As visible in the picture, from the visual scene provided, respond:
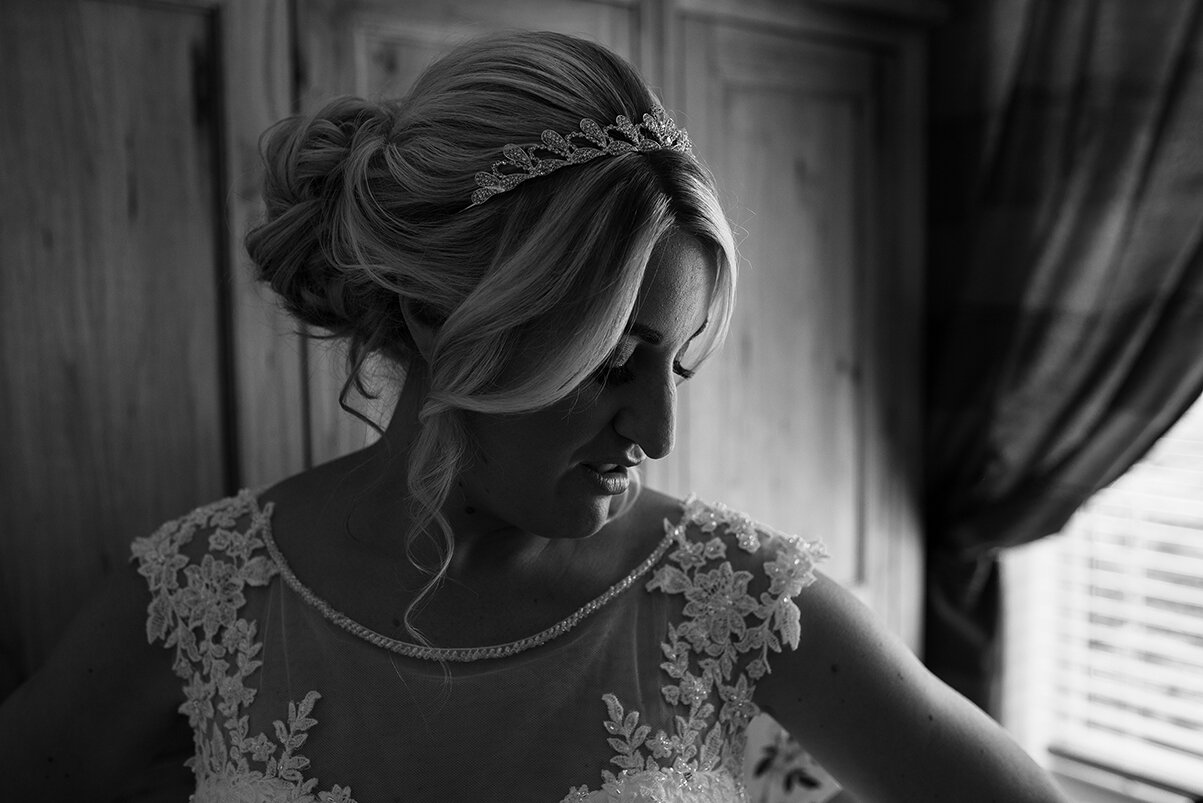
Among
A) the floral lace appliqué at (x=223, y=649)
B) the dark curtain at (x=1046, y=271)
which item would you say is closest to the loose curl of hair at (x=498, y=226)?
the floral lace appliqué at (x=223, y=649)

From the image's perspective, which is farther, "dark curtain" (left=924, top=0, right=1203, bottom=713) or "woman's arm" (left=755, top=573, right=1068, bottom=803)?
"dark curtain" (left=924, top=0, right=1203, bottom=713)

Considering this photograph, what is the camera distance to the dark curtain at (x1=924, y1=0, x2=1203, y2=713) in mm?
1761

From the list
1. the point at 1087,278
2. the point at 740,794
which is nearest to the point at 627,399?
the point at 740,794

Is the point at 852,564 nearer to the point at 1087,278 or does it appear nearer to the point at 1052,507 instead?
the point at 1052,507

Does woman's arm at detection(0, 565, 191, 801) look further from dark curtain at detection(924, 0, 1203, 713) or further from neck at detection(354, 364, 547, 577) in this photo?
dark curtain at detection(924, 0, 1203, 713)

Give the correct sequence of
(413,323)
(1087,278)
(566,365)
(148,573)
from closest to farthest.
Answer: (566,365), (413,323), (148,573), (1087,278)

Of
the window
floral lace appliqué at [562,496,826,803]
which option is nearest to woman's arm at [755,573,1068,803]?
floral lace appliqué at [562,496,826,803]

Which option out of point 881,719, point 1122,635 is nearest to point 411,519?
point 881,719

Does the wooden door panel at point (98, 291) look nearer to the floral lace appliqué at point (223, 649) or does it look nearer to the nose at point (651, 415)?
A: the floral lace appliqué at point (223, 649)

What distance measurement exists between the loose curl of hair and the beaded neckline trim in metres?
0.14

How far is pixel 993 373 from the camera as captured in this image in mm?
2066

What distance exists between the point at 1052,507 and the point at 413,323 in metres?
1.38

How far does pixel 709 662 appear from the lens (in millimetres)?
1167

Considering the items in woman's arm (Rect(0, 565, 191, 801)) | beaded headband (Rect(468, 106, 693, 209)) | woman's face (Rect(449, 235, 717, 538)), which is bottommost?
woman's arm (Rect(0, 565, 191, 801))
